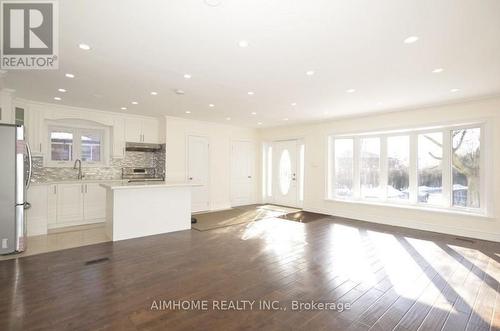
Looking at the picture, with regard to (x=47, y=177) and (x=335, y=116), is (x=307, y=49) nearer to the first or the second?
(x=335, y=116)

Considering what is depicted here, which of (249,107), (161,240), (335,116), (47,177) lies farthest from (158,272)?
(335,116)

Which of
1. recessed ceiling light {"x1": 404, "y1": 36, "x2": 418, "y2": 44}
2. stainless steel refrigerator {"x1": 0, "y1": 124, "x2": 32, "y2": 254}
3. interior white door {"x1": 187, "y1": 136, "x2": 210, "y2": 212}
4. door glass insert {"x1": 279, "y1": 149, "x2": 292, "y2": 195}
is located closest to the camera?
recessed ceiling light {"x1": 404, "y1": 36, "x2": 418, "y2": 44}

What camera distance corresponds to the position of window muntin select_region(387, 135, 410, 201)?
5715 millimetres

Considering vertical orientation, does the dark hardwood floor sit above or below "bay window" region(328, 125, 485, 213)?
below

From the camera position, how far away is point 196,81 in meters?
3.77

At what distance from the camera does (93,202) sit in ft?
18.2

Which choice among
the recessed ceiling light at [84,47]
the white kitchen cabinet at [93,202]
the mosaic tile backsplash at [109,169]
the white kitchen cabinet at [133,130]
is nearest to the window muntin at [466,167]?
the recessed ceiling light at [84,47]

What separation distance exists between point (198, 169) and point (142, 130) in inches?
72.6

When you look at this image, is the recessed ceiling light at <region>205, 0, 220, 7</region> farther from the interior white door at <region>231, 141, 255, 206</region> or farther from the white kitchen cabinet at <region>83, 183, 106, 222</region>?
the interior white door at <region>231, 141, 255, 206</region>

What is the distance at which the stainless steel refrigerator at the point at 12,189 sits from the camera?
141 inches

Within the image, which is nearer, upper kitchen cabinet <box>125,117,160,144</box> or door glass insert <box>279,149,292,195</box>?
upper kitchen cabinet <box>125,117,160,144</box>

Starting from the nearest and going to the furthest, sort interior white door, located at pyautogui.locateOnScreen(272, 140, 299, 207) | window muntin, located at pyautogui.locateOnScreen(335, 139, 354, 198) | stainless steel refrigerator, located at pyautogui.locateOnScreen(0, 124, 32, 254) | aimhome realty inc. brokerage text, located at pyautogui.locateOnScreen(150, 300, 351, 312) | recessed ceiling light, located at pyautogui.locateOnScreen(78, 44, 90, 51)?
aimhome realty inc. brokerage text, located at pyautogui.locateOnScreen(150, 300, 351, 312) → recessed ceiling light, located at pyautogui.locateOnScreen(78, 44, 90, 51) → stainless steel refrigerator, located at pyautogui.locateOnScreen(0, 124, 32, 254) → window muntin, located at pyautogui.locateOnScreen(335, 139, 354, 198) → interior white door, located at pyautogui.locateOnScreen(272, 140, 299, 207)

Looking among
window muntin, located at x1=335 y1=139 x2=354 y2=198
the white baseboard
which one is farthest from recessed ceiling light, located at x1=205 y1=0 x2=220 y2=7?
the white baseboard

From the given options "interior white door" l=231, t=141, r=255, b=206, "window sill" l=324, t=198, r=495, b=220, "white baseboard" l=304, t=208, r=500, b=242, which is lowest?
"white baseboard" l=304, t=208, r=500, b=242
